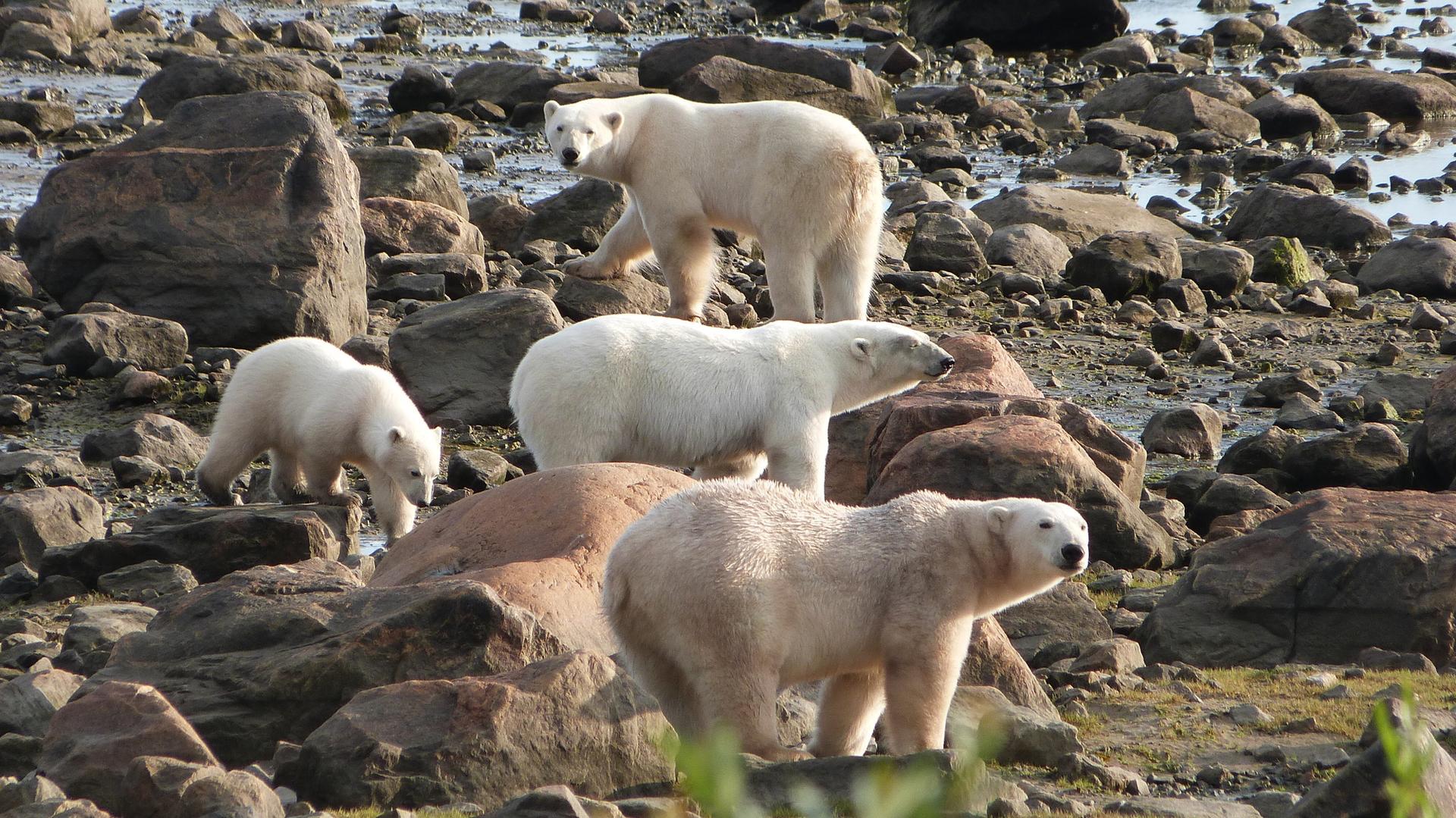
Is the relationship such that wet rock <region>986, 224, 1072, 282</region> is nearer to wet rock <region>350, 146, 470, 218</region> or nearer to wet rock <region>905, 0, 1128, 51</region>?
wet rock <region>350, 146, 470, 218</region>

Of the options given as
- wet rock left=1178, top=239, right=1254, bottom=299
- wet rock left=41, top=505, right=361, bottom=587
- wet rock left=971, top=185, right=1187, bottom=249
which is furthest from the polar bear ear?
wet rock left=971, top=185, right=1187, bottom=249

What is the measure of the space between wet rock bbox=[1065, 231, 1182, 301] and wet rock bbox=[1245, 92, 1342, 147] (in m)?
12.7

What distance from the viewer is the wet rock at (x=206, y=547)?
9.08m

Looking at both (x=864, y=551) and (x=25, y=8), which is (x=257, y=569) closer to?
(x=864, y=551)

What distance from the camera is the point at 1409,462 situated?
38.4ft

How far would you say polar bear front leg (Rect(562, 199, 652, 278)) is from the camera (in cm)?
1355

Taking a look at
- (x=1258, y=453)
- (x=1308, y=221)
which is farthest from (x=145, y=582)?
(x=1308, y=221)

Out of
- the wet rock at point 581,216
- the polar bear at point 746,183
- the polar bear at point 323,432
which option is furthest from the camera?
the wet rock at point 581,216

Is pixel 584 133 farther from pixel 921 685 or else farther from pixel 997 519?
pixel 921 685

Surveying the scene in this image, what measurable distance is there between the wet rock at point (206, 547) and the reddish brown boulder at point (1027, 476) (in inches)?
133

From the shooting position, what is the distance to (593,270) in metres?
14.0

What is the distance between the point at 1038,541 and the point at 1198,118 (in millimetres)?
24821

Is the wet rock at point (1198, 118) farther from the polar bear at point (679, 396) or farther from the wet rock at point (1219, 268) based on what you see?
the polar bear at point (679, 396)

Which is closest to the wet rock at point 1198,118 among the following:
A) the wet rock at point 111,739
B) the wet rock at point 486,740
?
the wet rock at point 486,740
